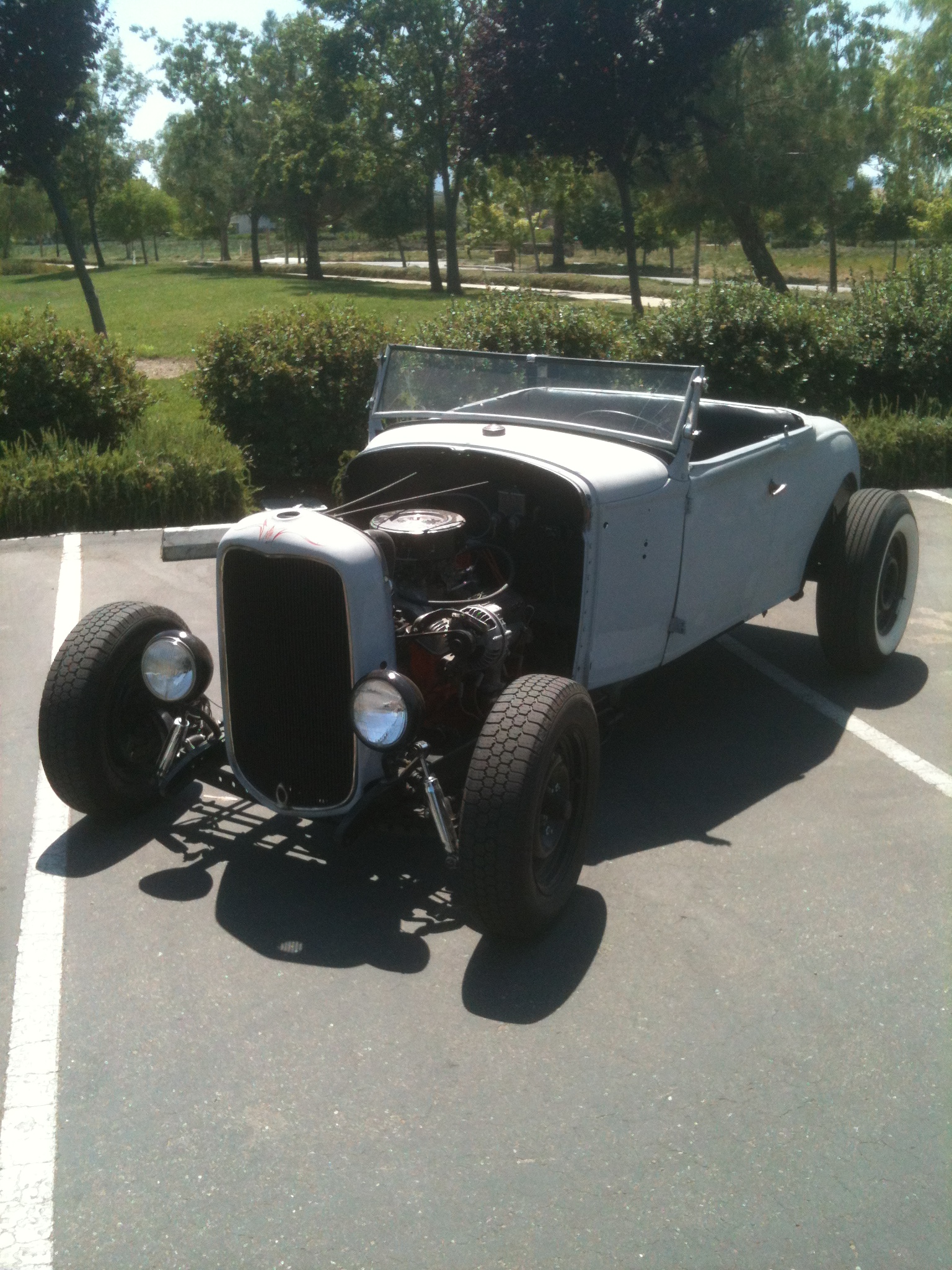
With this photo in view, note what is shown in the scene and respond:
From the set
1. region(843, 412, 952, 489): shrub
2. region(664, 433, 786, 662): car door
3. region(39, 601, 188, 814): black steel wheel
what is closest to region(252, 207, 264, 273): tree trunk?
region(843, 412, 952, 489): shrub

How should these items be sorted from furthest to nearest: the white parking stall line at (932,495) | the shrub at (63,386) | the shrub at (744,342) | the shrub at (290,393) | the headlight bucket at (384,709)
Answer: the shrub at (744,342) → the white parking stall line at (932,495) → the shrub at (290,393) → the shrub at (63,386) → the headlight bucket at (384,709)

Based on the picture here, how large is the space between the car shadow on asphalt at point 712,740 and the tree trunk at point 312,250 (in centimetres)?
3856

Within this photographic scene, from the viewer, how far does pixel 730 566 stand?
548cm

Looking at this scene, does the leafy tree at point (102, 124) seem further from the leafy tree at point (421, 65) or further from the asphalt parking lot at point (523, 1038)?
the asphalt parking lot at point (523, 1038)

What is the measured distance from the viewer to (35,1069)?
3258 mm

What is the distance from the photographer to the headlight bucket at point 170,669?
171 inches

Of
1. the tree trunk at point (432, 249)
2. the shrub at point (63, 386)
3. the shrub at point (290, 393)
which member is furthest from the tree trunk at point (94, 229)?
the shrub at point (290, 393)

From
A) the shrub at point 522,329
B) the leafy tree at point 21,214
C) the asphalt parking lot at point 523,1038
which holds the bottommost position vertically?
the asphalt parking lot at point 523,1038

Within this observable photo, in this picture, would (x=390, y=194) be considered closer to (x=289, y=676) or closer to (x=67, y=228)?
(x=67, y=228)

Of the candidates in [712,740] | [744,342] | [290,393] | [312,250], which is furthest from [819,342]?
[312,250]

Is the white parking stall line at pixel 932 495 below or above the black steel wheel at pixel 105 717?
below

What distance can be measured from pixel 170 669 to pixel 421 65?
109 ft

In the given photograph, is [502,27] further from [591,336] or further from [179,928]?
[179,928]

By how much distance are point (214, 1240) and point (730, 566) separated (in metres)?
3.73
